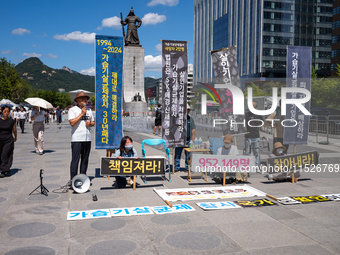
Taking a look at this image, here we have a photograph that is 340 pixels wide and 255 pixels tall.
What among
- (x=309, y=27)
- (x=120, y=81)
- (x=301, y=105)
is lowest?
(x=301, y=105)

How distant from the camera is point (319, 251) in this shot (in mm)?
4020

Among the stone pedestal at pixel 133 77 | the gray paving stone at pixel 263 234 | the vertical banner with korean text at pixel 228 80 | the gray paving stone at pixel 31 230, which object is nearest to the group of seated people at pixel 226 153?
the vertical banner with korean text at pixel 228 80

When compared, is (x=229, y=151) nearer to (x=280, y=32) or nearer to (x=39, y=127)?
(x=39, y=127)

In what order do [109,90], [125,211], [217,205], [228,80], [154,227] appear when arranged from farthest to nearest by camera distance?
[228,80], [109,90], [217,205], [125,211], [154,227]

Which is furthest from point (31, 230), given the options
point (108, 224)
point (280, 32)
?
point (280, 32)

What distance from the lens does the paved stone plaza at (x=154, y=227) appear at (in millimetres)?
4125

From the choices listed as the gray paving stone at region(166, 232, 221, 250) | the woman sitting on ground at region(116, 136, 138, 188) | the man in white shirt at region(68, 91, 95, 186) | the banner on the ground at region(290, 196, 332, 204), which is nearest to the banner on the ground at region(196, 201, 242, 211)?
the gray paving stone at region(166, 232, 221, 250)

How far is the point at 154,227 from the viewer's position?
488cm

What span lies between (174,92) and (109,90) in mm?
1811

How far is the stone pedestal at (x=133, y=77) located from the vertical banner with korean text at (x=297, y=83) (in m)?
30.7

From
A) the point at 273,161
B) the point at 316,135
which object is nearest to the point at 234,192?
the point at 273,161

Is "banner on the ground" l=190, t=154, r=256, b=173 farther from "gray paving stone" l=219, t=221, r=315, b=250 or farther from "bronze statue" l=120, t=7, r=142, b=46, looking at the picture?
"bronze statue" l=120, t=7, r=142, b=46

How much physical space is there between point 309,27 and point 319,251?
86552 millimetres

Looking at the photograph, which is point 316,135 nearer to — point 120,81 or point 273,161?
point 273,161
